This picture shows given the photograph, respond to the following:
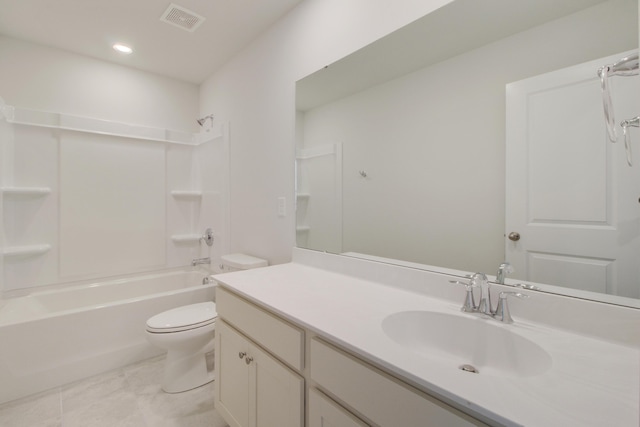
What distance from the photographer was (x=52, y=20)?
2037 mm

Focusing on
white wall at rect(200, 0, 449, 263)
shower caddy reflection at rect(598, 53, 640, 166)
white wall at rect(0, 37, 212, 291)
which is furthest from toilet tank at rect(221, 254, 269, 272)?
shower caddy reflection at rect(598, 53, 640, 166)

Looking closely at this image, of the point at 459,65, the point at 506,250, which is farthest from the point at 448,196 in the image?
the point at 459,65

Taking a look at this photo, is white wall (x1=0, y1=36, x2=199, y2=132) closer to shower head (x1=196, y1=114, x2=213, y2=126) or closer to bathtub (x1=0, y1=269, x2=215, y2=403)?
shower head (x1=196, y1=114, x2=213, y2=126)

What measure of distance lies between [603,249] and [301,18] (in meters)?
1.95

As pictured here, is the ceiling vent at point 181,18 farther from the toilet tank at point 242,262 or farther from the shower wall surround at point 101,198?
the toilet tank at point 242,262

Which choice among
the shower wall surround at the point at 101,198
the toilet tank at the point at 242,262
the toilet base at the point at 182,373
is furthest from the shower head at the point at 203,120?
the toilet base at the point at 182,373

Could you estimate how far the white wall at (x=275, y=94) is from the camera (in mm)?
1486

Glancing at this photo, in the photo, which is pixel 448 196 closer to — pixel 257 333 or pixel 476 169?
pixel 476 169

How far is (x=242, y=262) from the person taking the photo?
2.12m

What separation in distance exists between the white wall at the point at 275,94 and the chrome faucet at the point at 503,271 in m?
1.07

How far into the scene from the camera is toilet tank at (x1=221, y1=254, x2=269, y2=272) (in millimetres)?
2074

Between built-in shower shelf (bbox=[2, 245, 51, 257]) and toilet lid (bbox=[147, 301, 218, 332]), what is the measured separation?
4.24 ft

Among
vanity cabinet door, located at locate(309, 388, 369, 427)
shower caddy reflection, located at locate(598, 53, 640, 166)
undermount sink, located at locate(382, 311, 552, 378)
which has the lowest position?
vanity cabinet door, located at locate(309, 388, 369, 427)

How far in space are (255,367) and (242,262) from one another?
103 cm
